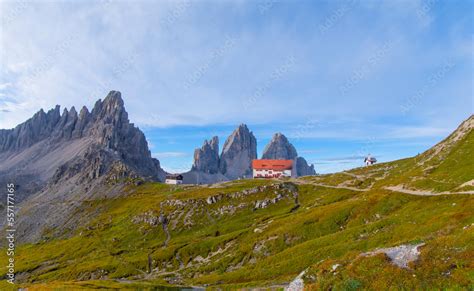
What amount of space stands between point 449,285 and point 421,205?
5951 centimetres

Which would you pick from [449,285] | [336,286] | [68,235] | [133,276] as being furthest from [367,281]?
[68,235]

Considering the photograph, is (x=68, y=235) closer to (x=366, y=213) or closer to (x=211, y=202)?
(x=211, y=202)

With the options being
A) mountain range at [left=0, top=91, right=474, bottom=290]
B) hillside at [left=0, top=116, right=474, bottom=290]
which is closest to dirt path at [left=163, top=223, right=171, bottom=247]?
hillside at [left=0, top=116, right=474, bottom=290]

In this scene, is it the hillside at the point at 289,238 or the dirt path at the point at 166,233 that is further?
the dirt path at the point at 166,233

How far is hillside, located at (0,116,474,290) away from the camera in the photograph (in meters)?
24.8

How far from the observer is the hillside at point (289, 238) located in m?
24.8

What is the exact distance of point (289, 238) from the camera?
8675 centimetres

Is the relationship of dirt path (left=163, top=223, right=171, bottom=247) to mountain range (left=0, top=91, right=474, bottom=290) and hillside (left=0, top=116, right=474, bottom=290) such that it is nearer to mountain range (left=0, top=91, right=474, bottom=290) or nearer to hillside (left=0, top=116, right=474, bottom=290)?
hillside (left=0, top=116, right=474, bottom=290)

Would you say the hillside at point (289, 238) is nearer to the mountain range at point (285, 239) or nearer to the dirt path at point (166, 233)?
the mountain range at point (285, 239)

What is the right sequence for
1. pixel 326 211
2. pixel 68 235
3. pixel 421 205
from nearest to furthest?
pixel 421 205 < pixel 326 211 < pixel 68 235

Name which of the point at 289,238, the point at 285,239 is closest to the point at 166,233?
the point at 285,239

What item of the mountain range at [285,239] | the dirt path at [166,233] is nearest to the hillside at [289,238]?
the mountain range at [285,239]

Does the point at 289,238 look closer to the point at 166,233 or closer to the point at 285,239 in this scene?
the point at 285,239

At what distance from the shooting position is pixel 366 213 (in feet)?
268
